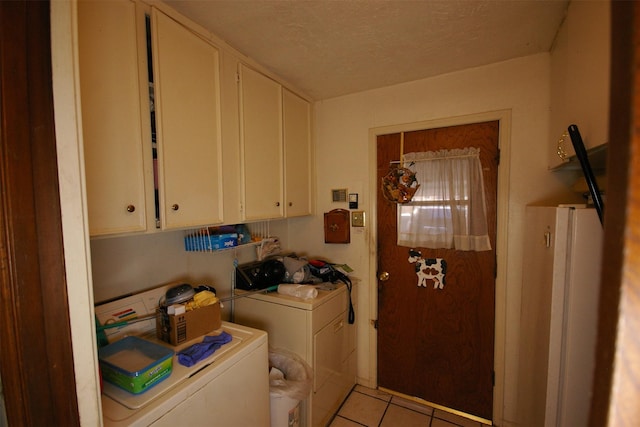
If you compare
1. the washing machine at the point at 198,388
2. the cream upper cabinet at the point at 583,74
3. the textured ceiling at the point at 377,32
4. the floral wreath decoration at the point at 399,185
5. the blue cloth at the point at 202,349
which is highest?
the textured ceiling at the point at 377,32

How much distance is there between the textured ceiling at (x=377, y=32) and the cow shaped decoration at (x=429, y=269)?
135cm

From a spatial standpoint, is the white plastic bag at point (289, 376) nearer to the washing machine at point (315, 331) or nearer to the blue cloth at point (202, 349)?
the washing machine at point (315, 331)

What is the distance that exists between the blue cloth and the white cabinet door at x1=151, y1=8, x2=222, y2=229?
1.87ft

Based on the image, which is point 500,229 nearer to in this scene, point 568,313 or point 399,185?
point 399,185

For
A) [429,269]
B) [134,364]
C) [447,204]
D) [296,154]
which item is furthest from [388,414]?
[296,154]

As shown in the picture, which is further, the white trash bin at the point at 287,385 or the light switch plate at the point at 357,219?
the light switch plate at the point at 357,219

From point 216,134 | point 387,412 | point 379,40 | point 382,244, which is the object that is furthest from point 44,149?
point 387,412

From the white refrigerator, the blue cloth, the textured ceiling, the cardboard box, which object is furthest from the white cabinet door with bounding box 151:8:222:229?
the white refrigerator

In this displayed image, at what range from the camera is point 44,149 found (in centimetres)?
55

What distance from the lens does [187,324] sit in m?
1.27

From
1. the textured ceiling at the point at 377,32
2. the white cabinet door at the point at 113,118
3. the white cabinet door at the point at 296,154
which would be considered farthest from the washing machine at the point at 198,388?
the textured ceiling at the point at 377,32

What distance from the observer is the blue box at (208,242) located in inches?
60.2

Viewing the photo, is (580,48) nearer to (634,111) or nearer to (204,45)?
(634,111)

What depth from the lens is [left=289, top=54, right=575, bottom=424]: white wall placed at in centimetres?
162
